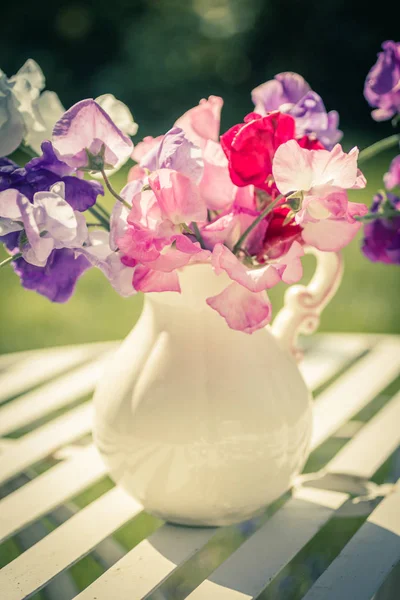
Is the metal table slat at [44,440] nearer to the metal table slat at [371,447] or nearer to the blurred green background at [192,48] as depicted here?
the metal table slat at [371,447]

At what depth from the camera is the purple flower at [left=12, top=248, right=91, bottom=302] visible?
2.36 feet

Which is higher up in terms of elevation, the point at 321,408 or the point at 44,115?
the point at 44,115

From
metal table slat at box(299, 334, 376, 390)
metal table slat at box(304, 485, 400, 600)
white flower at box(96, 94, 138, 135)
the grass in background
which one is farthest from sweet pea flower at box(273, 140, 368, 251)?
the grass in background

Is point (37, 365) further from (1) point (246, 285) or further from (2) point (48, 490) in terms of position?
(1) point (246, 285)

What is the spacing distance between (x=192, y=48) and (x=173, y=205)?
17.3 ft

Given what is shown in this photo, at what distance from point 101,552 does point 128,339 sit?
0.83ft

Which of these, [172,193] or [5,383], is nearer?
[172,193]

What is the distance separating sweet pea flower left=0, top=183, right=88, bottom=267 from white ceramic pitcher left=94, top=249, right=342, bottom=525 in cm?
18

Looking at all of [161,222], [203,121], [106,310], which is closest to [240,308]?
[161,222]

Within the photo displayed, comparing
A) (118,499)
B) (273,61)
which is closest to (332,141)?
(118,499)

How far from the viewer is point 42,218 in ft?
2.11

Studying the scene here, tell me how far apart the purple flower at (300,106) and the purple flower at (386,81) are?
0.18 feet

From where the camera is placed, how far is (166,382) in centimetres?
Answer: 79

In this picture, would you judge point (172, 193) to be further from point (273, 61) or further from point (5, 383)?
point (273, 61)
